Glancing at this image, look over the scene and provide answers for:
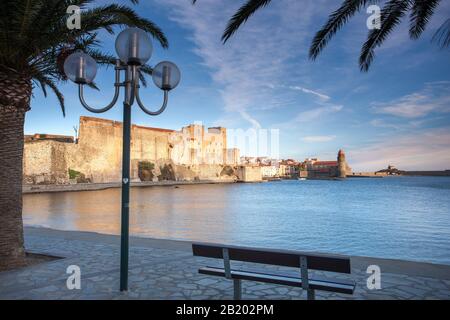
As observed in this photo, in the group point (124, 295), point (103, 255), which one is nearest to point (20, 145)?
point (103, 255)

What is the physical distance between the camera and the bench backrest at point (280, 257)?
9.25 feet

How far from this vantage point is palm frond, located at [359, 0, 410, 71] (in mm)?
5000

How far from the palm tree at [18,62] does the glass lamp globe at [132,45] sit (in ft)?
4.42

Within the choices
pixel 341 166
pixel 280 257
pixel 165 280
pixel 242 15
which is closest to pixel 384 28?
pixel 242 15

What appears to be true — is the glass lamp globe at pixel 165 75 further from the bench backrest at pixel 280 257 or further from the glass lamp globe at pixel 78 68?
the bench backrest at pixel 280 257

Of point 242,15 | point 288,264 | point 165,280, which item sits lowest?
point 165,280

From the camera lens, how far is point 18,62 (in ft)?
16.5

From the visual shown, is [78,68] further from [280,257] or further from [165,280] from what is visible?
[280,257]

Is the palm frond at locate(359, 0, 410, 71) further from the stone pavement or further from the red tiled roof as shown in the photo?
the red tiled roof

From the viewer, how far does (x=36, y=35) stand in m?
4.81

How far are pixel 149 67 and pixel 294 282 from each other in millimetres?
5261

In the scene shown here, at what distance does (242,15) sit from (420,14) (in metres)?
2.67

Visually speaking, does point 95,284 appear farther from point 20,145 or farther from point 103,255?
point 20,145

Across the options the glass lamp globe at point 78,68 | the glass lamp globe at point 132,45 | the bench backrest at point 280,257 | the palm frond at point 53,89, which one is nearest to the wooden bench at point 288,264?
the bench backrest at point 280,257
